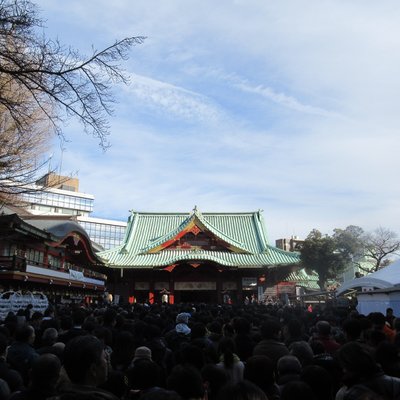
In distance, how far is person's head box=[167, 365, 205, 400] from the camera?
2758mm

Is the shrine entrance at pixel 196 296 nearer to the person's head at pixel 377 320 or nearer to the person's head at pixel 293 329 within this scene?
the person's head at pixel 377 320

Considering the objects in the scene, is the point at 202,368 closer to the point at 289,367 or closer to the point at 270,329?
the point at 289,367

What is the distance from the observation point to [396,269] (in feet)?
47.6

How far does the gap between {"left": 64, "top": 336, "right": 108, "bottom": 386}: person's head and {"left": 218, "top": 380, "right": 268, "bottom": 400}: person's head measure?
2.62 feet

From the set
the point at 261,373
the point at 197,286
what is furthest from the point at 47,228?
the point at 261,373

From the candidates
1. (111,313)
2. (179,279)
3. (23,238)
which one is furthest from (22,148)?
(179,279)

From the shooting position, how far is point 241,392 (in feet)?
7.91

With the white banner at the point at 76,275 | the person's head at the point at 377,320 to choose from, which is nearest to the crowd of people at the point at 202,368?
the person's head at the point at 377,320

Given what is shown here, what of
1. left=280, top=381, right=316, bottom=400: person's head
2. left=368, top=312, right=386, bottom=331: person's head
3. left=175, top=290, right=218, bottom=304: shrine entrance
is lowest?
left=175, top=290, right=218, bottom=304: shrine entrance

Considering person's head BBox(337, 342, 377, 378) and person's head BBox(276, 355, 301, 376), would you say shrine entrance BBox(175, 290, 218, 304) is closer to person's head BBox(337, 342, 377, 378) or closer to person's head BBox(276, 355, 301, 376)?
person's head BBox(276, 355, 301, 376)

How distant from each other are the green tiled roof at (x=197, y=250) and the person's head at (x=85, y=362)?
22431mm

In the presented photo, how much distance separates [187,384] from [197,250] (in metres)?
25.2

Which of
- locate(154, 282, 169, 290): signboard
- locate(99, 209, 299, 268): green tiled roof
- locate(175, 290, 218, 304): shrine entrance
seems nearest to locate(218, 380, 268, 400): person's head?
locate(99, 209, 299, 268): green tiled roof

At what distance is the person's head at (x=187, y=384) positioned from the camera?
2.76 metres
